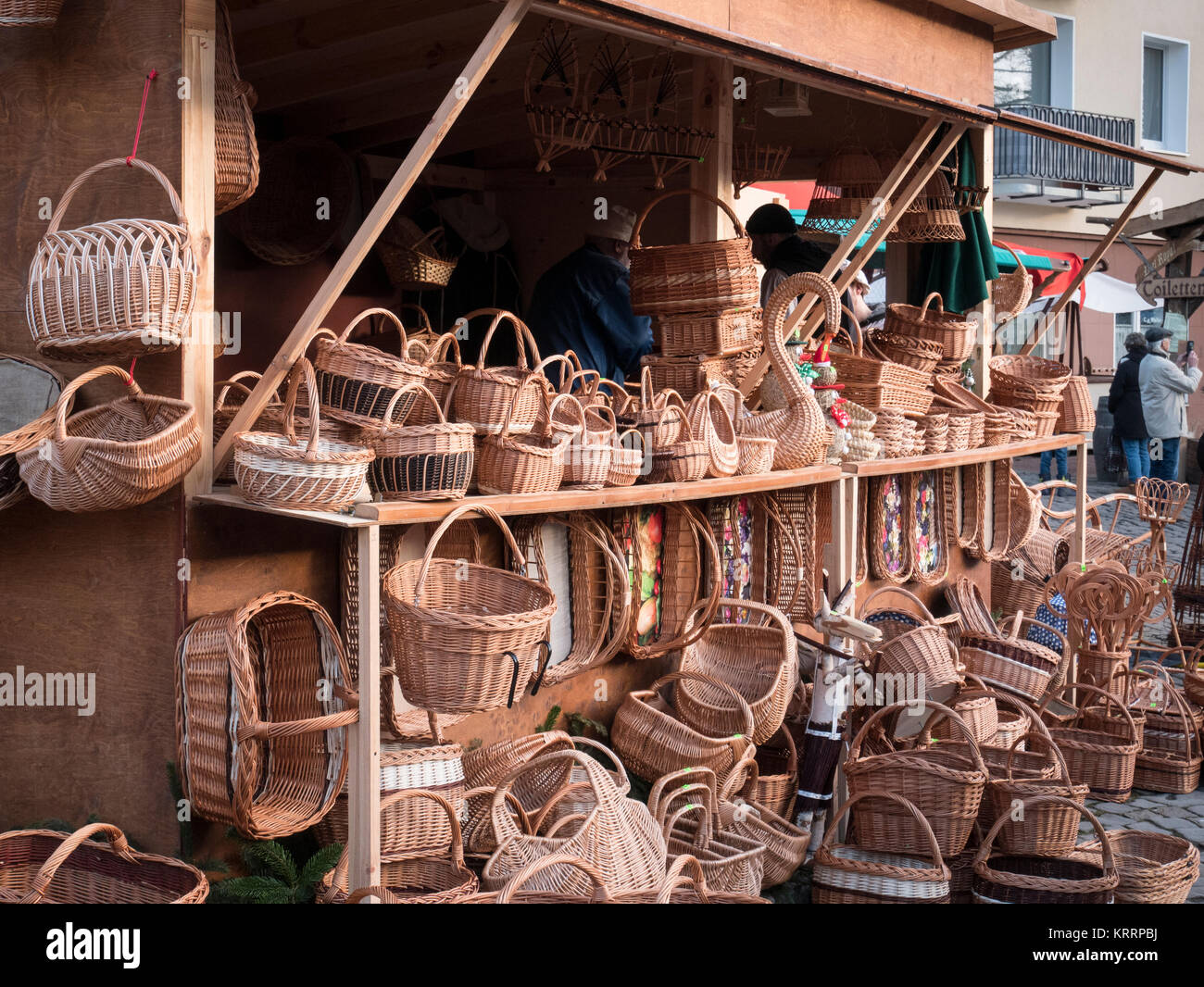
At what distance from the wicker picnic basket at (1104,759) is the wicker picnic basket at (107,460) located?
3752 millimetres

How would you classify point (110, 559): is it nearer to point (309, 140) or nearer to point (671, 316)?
point (671, 316)

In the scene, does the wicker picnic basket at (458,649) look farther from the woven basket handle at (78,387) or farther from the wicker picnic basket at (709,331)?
the wicker picnic basket at (709,331)

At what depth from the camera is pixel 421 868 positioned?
12.8ft

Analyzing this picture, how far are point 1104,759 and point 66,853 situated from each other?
4202 mm

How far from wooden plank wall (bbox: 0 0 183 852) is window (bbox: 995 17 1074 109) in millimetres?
17244

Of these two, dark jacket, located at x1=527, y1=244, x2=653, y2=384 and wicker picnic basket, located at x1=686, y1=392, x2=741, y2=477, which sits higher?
dark jacket, located at x1=527, y1=244, x2=653, y2=384

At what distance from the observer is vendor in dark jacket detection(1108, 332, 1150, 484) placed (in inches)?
520

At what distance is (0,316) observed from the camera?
12.6 feet

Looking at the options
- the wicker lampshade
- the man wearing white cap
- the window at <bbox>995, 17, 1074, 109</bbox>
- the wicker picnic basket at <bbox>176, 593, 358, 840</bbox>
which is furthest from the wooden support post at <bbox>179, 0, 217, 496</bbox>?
the window at <bbox>995, 17, 1074, 109</bbox>

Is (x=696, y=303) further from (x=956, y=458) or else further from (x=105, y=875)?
(x=105, y=875)

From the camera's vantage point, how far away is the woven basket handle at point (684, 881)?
11.7 feet

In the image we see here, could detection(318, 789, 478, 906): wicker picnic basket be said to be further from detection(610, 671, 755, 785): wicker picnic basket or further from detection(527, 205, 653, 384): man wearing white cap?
detection(527, 205, 653, 384): man wearing white cap

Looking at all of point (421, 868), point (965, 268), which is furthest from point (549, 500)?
point (965, 268)

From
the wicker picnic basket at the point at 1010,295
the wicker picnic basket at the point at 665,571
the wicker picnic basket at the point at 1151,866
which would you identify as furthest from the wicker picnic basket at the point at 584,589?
the wicker picnic basket at the point at 1010,295
